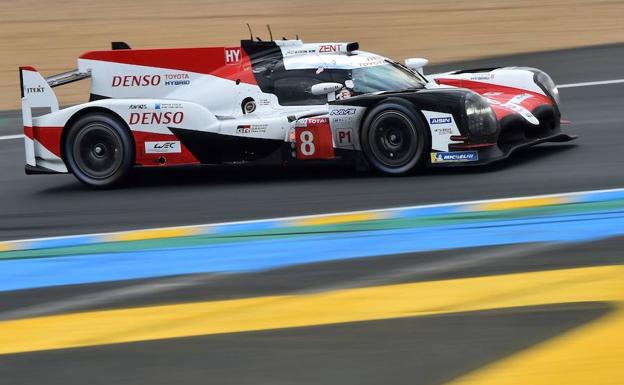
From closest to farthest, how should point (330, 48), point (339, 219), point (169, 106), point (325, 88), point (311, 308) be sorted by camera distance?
point (311, 308) < point (339, 219) < point (325, 88) < point (169, 106) < point (330, 48)

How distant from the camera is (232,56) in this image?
1028cm

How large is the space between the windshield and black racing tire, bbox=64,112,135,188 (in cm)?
213

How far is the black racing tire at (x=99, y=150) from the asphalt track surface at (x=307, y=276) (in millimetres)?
202

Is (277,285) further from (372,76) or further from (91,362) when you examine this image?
(372,76)

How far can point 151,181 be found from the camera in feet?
34.6

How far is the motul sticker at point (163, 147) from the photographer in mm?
9969

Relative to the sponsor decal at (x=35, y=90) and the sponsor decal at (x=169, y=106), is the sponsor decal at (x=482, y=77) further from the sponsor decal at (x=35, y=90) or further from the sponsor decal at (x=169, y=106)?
the sponsor decal at (x=35, y=90)

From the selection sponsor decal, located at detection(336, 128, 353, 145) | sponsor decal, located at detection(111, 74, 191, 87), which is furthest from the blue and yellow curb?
sponsor decal, located at detection(111, 74, 191, 87)

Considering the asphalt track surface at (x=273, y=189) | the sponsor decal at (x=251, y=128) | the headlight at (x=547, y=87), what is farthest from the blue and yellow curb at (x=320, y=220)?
the headlight at (x=547, y=87)

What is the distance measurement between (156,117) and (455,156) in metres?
2.72

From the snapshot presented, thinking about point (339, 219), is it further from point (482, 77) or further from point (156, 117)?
point (482, 77)

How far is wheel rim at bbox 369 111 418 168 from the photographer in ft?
30.3

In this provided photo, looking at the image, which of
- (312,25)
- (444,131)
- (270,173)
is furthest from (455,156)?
(312,25)

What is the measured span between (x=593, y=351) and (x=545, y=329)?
0.35 metres
